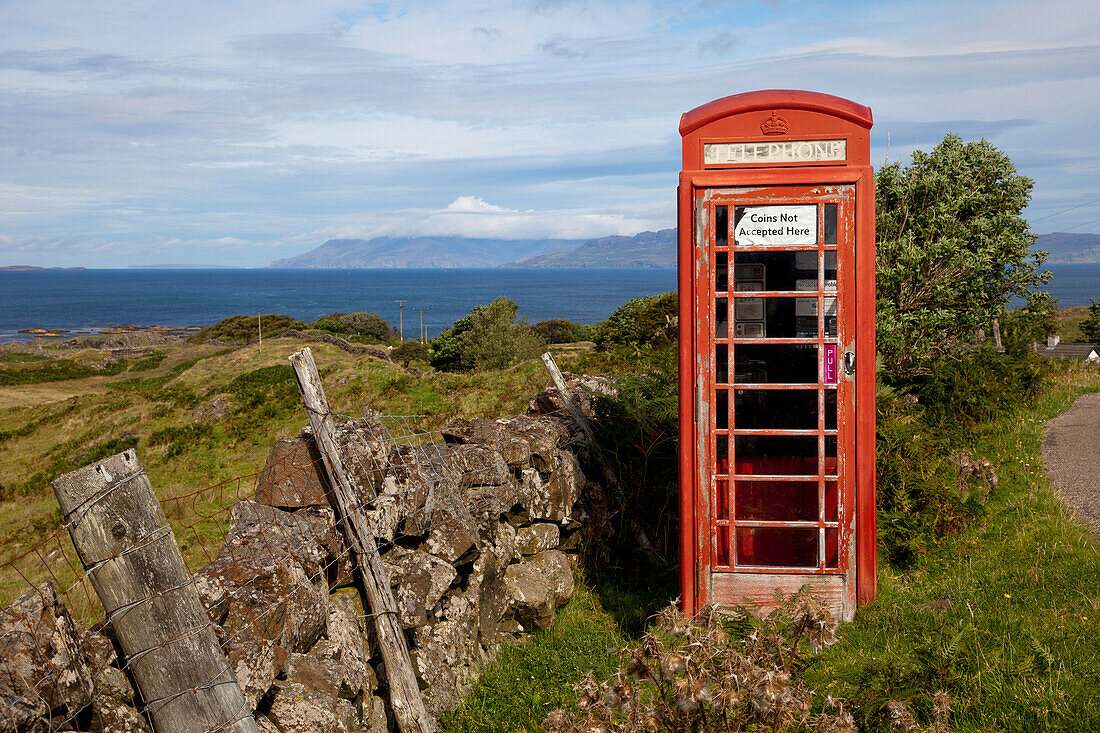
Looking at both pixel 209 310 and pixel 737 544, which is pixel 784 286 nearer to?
pixel 737 544

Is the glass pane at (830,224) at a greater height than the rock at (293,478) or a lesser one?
greater

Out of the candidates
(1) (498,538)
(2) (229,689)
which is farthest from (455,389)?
(2) (229,689)

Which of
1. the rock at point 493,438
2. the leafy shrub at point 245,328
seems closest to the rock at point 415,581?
the rock at point 493,438

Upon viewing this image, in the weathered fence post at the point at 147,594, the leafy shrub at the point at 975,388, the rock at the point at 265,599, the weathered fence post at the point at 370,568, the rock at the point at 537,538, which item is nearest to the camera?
the weathered fence post at the point at 147,594

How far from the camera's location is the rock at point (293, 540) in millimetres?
3789

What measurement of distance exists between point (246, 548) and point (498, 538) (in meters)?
2.29

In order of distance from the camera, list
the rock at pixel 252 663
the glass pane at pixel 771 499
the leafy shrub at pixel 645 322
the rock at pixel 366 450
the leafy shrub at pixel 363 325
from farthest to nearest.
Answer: the leafy shrub at pixel 363 325 → the leafy shrub at pixel 645 322 → the glass pane at pixel 771 499 → the rock at pixel 366 450 → the rock at pixel 252 663

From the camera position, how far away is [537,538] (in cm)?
611

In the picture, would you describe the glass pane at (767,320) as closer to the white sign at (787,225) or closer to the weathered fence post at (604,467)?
the white sign at (787,225)

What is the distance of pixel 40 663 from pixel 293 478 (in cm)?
193

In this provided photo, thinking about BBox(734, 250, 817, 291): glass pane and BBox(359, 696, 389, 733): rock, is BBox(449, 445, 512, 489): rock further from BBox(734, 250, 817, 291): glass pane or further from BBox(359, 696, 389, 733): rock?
BBox(734, 250, 817, 291): glass pane

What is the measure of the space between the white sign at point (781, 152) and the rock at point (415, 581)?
316 centimetres

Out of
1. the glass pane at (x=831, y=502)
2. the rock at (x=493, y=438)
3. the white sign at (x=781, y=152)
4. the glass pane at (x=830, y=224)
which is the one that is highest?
the white sign at (x=781, y=152)

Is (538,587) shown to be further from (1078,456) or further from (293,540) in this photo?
(1078,456)
